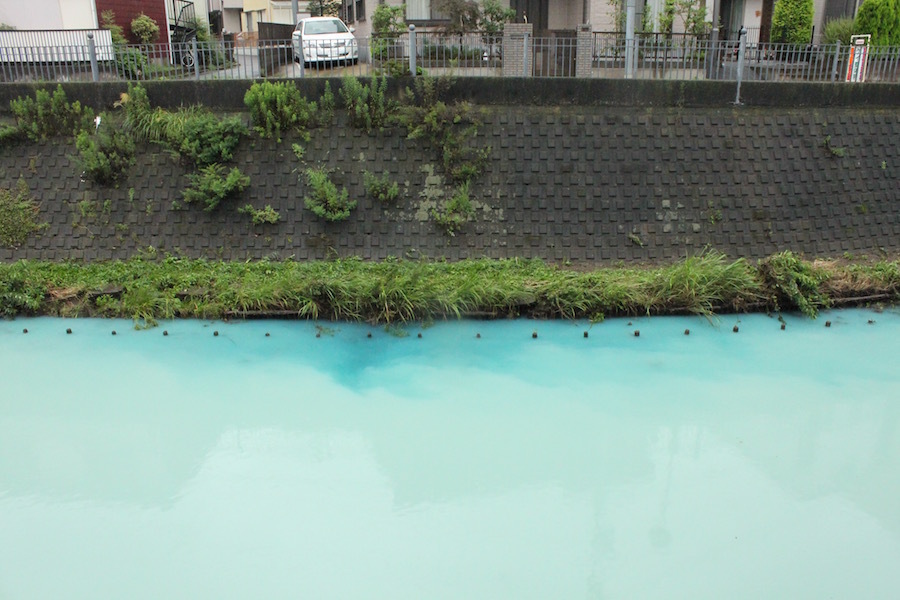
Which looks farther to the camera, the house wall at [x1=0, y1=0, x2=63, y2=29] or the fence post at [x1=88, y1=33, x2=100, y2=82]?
the house wall at [x1=0, y1=0, x2=63, y2=29]

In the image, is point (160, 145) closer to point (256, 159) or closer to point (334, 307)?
point (256, 159)

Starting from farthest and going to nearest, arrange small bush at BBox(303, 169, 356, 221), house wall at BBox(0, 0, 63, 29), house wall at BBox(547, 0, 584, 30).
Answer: house wall at BBox(547, 0, 584, 30), house wall at BBox(0, 0, 63, 29), small bush at BBox(303, 169, 356, 221)

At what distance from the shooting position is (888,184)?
10.9m

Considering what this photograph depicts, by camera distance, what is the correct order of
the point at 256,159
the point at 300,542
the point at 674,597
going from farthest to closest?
the point at 256,159, the point at 300,542, the point at 674,597

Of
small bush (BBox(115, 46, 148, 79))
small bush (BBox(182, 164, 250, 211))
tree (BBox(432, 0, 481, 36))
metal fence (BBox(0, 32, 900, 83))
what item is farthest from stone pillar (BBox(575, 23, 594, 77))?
small bush (BBox(115, 46, 148, 79))

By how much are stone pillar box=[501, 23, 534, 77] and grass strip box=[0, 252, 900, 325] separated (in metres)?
3.77

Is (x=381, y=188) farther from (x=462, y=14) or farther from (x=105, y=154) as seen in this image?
(x=462, y=14)

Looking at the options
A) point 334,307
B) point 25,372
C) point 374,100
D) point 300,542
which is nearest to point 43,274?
point 25,372

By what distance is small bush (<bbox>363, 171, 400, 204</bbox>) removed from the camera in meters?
10.3

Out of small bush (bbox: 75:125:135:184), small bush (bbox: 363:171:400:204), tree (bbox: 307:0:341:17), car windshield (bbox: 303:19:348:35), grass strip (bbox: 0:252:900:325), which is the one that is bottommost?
grass strip (bbox: 0:252:900:325)

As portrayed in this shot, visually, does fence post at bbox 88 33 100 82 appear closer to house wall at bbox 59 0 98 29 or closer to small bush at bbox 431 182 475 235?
house wall at bbox 59 0 98 29

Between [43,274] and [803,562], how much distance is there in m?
9.05

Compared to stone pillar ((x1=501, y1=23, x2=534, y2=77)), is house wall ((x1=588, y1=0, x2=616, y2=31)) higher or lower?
higher

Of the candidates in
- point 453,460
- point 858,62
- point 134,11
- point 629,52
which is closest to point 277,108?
point 629,52
